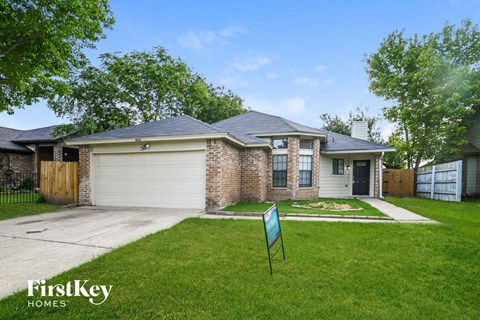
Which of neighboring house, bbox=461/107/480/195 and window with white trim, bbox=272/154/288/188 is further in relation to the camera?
neighboring house, bbox=461/107/480/195

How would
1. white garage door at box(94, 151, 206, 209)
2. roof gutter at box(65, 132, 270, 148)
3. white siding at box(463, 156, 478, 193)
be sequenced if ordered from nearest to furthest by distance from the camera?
roof gutter at box(65, 132, 270, 148)
white garage door at box(94, 151, 206, 209)
white siding at box(463, 156, 478, 193)

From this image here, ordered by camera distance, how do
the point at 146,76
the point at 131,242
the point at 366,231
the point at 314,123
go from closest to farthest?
the point at 131,242, the point at 366,231, the point at 146,76, the point at 314,123

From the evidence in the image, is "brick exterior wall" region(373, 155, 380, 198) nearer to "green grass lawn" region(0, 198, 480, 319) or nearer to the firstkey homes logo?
"green grass lawn" region(0, 198, 480, 319)

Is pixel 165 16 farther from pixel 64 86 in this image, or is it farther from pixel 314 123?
pixel 314 123

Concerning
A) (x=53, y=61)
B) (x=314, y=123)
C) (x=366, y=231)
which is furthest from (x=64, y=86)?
(x=314, y=123)

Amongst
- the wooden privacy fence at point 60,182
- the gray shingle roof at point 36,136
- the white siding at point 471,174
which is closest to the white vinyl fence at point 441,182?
the white siding at point 471,174

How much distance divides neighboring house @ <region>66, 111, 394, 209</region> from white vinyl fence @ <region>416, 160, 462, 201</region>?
336 centimetres

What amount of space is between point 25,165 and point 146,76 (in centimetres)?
1018

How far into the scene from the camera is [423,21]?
1547 centimetres

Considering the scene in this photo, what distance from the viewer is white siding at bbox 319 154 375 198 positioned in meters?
13.3

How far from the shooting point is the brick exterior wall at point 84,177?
9.42 m

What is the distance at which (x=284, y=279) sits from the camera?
3.10 meters

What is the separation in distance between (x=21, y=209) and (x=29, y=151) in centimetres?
1094

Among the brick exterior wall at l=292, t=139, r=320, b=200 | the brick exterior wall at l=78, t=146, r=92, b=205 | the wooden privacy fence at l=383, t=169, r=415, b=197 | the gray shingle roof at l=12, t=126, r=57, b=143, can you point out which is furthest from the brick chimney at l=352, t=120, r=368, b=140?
the gray shingle roof at l=12, t=126, r=57, b=143
